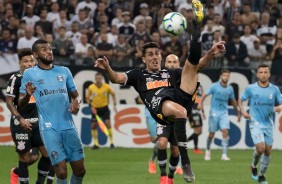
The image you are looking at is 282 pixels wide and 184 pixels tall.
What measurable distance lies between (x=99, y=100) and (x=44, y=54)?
46.5ft

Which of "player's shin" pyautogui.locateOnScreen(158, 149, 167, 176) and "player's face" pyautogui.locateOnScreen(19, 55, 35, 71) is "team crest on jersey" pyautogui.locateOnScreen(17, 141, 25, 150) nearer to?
"player's face" pyautogui.locateOnScreen(19, 55, 35, 71)

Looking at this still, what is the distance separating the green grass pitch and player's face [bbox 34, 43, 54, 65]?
4.68 meters

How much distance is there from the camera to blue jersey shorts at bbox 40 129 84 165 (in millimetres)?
12477

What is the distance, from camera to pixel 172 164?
49.2ft

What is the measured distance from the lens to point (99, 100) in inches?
1059

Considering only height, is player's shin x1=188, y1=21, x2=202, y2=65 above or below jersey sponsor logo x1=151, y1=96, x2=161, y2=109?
above

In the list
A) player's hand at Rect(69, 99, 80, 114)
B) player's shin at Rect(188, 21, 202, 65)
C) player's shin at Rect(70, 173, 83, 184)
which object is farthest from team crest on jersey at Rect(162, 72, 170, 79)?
player's shin at Rect(70, 173, 83, 184)

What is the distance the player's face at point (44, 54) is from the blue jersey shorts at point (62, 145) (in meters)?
1.08

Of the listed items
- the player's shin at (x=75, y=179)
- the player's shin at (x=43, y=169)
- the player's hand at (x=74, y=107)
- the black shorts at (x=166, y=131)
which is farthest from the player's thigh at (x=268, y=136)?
the player's hand at (x=74, y=107)

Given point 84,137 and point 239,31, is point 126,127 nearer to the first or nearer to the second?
point 84,137

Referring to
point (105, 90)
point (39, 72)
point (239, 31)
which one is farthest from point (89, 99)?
point (39, 72)

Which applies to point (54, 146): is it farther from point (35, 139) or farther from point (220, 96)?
point (220, 96)

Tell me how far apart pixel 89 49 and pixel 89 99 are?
5.43ft

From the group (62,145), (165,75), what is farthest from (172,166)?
(62,145)
